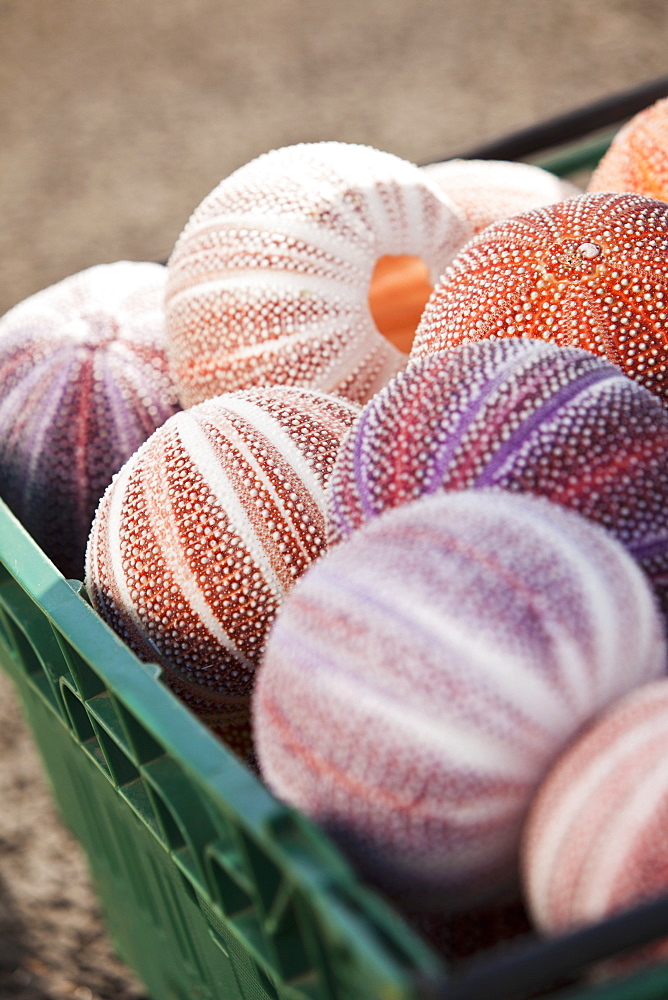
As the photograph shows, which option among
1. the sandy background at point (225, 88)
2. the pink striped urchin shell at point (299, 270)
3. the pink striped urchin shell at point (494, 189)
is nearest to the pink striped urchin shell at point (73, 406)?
the pink striped urchin shell at point (299, 270)

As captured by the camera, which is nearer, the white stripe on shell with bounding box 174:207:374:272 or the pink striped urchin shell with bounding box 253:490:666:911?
the pink striped urchin shell with bounding box 253:490:666:911

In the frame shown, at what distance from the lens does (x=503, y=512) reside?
2.79 ft

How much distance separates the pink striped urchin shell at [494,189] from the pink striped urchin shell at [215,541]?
1.83ft

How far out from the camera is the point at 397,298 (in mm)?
1550

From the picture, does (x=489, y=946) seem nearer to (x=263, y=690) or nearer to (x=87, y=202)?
(x=263, y=690)

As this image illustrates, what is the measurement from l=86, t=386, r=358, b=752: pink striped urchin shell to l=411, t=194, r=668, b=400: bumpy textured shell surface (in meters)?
0.18

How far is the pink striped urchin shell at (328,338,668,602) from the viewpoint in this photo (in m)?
0.94

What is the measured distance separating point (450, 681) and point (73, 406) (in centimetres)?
91

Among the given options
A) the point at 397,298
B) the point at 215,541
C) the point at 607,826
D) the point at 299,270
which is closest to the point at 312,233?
the point at 299,270

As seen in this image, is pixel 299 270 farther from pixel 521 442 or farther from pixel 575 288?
pixel 521 442

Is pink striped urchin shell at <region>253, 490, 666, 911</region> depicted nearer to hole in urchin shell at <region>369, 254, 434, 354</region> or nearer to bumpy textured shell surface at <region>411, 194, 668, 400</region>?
bumpy textured shell surface at <region>411, 194, 668, 400</region>

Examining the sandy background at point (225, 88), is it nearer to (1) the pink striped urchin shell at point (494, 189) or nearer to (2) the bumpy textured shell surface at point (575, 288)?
(1) the pink striped urchin shell at point (494, 189)

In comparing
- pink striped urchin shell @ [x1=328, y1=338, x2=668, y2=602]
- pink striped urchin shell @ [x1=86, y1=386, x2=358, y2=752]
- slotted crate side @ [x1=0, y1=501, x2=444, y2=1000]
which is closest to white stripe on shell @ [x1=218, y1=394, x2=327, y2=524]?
pink striped urchin shell @ [x1=86, y1=386, x2=358, y2=752]

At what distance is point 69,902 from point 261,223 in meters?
1.28
